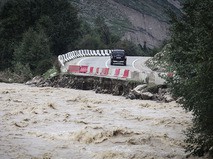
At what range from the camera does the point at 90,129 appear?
14.6 metres

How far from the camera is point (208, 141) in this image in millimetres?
10352

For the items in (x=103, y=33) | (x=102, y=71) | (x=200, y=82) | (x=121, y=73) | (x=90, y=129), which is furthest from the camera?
(x=103, y=33)

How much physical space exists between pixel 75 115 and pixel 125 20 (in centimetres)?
12216

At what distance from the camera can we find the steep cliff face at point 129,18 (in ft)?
419

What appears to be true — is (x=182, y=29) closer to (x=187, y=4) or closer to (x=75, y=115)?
(x=187, y=4)

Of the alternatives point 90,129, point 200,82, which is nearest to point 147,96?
point 90,129

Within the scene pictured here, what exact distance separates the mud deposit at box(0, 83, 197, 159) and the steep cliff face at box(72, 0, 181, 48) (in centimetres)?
10121

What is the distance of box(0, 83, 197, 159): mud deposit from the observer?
11.4 m

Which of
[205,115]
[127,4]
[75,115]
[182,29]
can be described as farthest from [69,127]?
[127,4]

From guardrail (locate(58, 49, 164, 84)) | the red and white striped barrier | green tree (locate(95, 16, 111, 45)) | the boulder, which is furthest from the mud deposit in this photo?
green tree (locate(95, 16, 111, 45))

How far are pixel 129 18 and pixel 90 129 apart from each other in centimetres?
12930

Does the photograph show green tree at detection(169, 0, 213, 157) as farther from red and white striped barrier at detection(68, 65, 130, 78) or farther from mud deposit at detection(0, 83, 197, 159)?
red and white striped barrier at detection(68, 65, 130, 78)

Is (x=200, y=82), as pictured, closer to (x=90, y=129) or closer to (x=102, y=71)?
(x=90, y=129)

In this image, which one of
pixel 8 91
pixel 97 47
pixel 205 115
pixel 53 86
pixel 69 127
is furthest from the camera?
pixel 97 47
